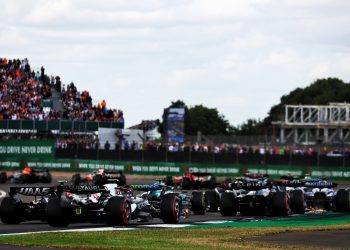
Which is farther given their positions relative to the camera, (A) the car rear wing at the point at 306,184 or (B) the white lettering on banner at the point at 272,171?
(B) the white lettering on banner at the point at 272,171

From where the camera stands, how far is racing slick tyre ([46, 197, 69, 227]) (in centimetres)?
2461

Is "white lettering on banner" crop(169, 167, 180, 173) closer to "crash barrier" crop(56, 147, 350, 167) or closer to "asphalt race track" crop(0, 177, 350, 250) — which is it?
"crash barrier" crop(56, 147, 350, 167)

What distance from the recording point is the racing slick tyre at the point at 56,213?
80.7ft

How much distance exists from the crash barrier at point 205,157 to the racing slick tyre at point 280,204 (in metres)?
32.5

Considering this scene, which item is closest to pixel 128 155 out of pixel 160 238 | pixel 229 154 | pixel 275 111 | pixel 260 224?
pixel 229 154

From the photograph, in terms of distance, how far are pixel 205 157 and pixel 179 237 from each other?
44.3 meters

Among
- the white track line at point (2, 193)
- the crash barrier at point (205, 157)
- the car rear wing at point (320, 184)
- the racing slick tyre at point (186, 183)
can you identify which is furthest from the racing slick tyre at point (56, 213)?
the crash barrier at point (205, 157)

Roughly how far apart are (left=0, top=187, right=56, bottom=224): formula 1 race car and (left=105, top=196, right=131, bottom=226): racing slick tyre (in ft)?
5.71

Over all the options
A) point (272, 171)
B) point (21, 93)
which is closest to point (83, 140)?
point (21, 93)

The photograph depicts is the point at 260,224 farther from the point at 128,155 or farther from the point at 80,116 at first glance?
the point at 80,116

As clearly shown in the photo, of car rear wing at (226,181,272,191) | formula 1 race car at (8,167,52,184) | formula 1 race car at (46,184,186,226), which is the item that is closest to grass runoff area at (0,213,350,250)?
formula 1 race car at (46,184,186,226)

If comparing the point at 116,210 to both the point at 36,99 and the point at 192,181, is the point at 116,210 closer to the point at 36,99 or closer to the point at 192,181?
the point at 192,181

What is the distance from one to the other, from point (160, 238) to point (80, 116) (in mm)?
53327

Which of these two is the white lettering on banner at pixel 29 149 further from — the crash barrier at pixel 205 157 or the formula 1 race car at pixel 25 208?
the formula 1 race car at pixel 25 208
